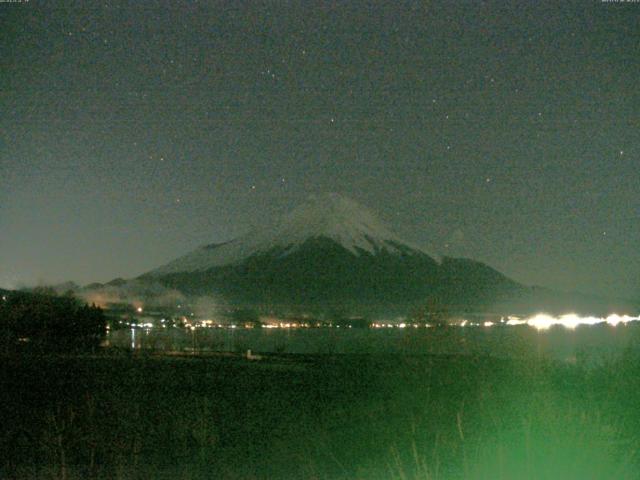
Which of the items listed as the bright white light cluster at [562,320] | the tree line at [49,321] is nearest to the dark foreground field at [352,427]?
the bright white light cluster at [562,320]

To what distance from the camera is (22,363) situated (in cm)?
3262

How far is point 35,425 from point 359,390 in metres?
9.75

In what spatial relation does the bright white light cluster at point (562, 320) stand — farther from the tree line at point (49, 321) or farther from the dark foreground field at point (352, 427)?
the tree line at point (49, 321)

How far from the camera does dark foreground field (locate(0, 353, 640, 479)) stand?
846cm

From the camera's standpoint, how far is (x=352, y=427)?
1405 centimetres

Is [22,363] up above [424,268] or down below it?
below

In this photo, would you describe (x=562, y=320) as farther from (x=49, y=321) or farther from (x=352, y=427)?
(x=352, y=427)

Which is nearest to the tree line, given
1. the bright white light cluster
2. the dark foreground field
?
the bright white light cluster

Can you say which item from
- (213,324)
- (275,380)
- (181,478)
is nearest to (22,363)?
(275,380)

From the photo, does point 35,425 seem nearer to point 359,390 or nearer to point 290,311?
point 359,390

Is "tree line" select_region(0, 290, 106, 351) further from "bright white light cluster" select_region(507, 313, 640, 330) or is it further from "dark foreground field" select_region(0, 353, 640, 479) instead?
"dark foreground field" select_region(0, 353, 640, 479)

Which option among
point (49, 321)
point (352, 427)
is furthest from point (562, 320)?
point (352, 427)

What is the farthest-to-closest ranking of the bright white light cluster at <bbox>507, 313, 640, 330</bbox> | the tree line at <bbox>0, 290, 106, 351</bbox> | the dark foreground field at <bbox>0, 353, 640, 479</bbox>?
the tree line at <bbox>0, 290, 106, 351</bbox> < the bright white light cluster at <bbox>507, 313, 640, 330</bbox> < the dark foreground field at <bbox>0, 353, 640, 479</bbox>

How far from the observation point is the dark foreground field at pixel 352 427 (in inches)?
333
